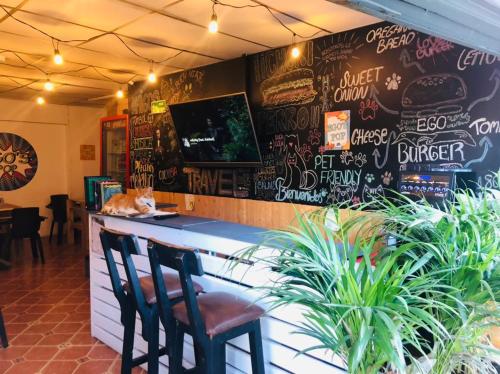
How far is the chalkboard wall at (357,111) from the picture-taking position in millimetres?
2770

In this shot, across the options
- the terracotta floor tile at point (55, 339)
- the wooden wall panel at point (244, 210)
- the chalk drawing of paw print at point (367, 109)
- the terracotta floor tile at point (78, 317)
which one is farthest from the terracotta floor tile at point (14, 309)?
the chalk drawing of paw print at point (367, 109)

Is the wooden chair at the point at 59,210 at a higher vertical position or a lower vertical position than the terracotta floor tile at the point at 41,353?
higher

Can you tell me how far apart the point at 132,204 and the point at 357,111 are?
2.01 metres

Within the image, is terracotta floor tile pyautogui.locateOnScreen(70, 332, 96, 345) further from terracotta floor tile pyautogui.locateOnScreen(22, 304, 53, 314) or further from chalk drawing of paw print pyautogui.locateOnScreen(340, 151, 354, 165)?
chalk drawing of paw print pyautogui.locateOnScreen(340, 151, 354, 165)

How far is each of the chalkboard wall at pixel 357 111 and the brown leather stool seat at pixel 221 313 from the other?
1777 mm

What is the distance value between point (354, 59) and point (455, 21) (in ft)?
6.39

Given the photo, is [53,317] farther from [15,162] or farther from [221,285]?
[15,162]

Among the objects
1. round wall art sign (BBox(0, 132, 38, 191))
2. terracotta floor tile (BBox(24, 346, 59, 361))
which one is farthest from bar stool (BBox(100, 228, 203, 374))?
round wall art sign (BBox(0, 132, 38, 191))

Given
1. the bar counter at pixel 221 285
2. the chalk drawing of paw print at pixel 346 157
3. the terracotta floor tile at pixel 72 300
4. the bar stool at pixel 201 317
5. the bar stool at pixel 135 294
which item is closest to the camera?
the bar stool at pixel 201 317

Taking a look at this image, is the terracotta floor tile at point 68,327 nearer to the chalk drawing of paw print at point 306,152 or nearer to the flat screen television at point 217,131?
the flat screen television at point 217,131

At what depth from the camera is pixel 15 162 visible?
7320 mm

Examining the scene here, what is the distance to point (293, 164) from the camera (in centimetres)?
389

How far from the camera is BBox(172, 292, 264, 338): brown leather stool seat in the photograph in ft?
5.91

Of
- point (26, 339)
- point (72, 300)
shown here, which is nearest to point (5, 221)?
point (72, 300)
